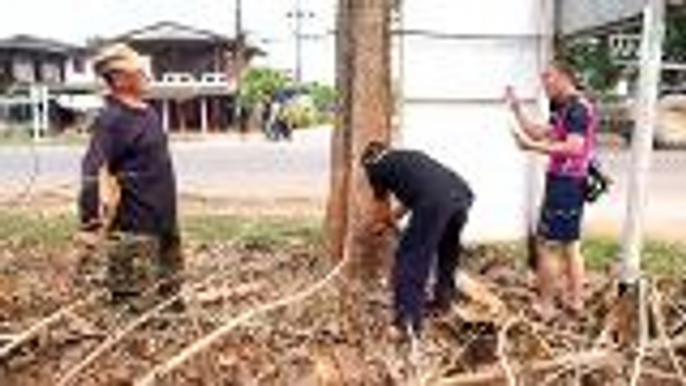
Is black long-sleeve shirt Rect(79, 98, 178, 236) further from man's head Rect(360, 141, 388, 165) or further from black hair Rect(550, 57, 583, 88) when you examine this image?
black hair Rect(550, 57, 583, 88)

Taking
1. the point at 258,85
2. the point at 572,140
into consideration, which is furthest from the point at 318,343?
the point at 258,85

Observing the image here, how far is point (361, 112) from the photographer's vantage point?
354 inches

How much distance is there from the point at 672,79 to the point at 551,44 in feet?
35.1

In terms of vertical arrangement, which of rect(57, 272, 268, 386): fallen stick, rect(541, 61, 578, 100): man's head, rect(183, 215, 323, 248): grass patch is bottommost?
rect(183, 215, 323, 248): grass patch

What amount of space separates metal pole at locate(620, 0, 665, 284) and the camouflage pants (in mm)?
2367

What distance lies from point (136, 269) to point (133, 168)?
1.66 feet

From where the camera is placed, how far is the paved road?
1538cm

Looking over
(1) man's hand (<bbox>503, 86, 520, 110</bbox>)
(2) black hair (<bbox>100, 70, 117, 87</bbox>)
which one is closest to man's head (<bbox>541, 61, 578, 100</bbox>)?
(1) man's hand (<bbox>503, 86, 520, 110</bbox>)

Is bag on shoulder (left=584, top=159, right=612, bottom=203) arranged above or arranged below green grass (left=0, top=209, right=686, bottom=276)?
above

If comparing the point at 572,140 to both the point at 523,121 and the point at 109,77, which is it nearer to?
the point at 523,121

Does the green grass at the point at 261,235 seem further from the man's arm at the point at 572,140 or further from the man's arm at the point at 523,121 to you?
the man's arm at the point at 572,140

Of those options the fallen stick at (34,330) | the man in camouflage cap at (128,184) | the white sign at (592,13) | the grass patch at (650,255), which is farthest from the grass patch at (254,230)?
the fallen stick at (34,330)

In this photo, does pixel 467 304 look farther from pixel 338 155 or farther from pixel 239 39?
pixel 239 39

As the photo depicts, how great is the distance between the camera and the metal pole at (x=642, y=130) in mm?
8281
